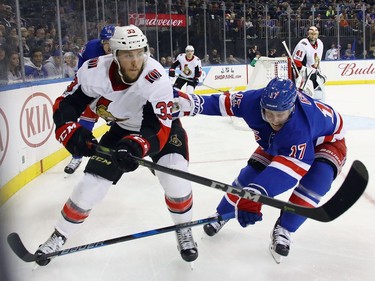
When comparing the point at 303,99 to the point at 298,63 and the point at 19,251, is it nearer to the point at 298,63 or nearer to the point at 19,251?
the point at 19,251

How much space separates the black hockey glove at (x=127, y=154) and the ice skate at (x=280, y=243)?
2.50ft

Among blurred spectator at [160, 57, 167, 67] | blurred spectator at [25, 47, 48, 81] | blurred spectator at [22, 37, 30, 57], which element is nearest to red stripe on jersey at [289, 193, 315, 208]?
blurred spectator at [25, 47, 48, 81]

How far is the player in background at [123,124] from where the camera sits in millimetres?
1816

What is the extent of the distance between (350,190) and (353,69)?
31.2ft

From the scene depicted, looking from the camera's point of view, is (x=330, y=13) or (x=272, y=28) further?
(x=330, y=13)

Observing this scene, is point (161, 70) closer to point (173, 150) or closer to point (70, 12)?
point (173, 150)

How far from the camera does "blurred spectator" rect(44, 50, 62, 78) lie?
4.18 meters

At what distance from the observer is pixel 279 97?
185cm

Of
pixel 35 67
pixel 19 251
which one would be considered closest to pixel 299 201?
pixel 19 251

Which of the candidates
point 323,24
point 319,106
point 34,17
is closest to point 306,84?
point 34,17

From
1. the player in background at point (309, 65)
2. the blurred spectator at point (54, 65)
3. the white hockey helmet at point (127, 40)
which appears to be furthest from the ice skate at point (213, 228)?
the player in background at point (309, 65)

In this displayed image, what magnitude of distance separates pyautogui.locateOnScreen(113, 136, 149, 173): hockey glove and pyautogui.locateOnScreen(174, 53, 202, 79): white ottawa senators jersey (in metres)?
5.70

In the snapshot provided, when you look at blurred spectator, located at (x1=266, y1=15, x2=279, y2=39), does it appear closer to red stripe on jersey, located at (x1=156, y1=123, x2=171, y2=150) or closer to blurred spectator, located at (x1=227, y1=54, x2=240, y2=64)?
blurred spectator, located at (x1=227, y1=54, x2=240, y2=64)

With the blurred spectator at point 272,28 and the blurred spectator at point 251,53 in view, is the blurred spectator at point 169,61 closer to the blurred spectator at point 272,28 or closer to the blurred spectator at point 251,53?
the blurred spectator at point 251,53
